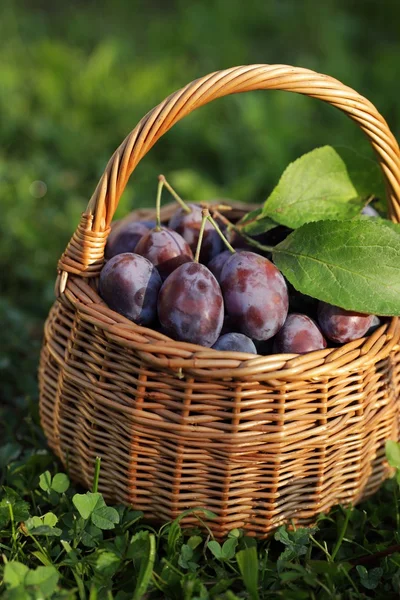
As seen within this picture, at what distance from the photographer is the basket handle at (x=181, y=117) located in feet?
3.47

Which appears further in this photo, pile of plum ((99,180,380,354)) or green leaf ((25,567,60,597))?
pile of plum ((99,180,380,354))

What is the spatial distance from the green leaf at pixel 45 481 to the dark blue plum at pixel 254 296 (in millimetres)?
432


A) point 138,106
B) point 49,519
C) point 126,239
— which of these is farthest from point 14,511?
point 138,106

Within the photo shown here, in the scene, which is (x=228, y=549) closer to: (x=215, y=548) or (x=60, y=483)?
(x=215, y=548)

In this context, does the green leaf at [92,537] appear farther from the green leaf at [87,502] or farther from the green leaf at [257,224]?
the green leaf at [257,224]

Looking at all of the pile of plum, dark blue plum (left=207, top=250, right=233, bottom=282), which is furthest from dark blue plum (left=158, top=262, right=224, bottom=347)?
dark blue plum (left=207, top=250, right=233, bottom=282)

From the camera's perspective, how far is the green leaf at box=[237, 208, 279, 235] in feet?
4.32

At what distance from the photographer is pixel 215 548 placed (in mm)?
1115

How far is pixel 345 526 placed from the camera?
1.13 m

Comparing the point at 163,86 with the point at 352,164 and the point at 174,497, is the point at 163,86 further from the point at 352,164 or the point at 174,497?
the point at 174,497

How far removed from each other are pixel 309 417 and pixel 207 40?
8.16ft

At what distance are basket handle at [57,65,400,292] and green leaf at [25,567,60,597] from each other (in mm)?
453

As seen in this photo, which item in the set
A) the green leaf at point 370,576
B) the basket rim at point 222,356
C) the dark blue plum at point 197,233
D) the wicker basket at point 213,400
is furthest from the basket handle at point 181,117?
the green leaf at point 370,576

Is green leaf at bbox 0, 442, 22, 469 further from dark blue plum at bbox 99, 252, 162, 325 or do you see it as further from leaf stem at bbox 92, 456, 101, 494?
dark blue plum at bbox 99, 252, 162, 325
